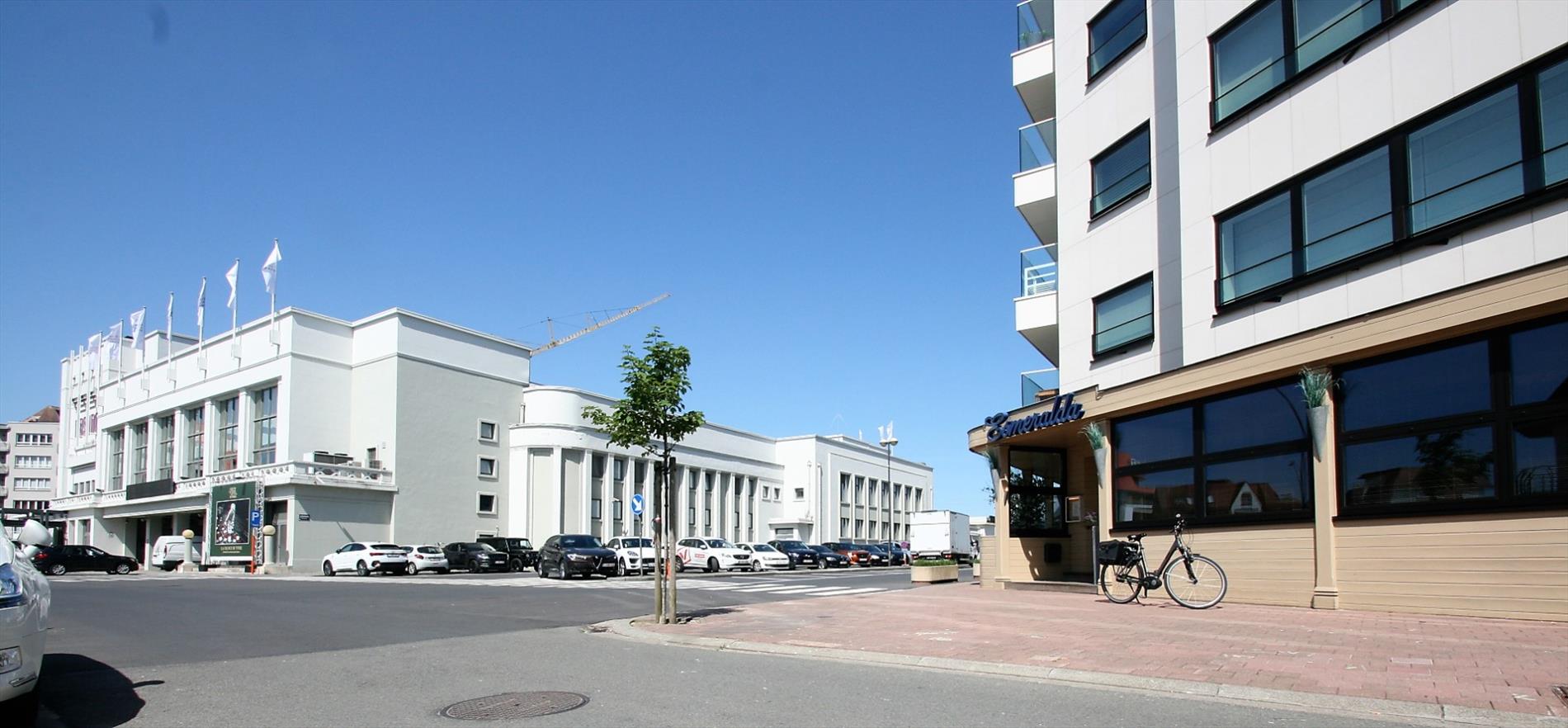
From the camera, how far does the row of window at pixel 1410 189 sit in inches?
472

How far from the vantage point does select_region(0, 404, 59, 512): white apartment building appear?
5182 inches

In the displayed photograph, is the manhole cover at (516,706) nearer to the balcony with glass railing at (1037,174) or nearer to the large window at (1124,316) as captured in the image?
the large window at (1124,316)

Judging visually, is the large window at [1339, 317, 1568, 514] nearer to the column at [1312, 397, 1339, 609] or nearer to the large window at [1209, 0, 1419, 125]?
the column at [1312, 397, 1339, 609]

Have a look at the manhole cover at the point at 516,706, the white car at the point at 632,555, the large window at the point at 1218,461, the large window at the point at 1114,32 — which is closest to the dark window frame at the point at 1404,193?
the large window at the point at 1218,461

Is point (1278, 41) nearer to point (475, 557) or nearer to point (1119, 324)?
point (1119, 324)

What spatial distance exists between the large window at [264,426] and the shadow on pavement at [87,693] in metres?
47.9

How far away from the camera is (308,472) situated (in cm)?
4975

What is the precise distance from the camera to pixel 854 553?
60375 millimetres

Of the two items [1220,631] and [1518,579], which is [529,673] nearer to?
[1220,631]

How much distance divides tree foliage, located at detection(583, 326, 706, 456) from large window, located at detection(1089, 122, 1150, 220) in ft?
32.0

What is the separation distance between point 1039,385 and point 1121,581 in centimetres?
795

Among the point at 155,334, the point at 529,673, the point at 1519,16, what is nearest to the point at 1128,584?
the point at 1519,16

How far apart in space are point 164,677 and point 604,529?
5512cm

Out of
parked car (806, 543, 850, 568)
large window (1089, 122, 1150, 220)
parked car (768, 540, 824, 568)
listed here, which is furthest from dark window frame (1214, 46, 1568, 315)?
parked car (806, 543, 850, 568)
